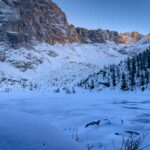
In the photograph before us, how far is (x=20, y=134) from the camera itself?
483 centimetres

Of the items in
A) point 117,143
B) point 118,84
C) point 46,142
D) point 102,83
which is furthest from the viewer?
point 102,83

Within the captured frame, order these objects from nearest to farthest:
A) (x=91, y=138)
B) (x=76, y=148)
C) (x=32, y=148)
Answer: (x=32, y=148)
(x=76, y=148)
(x=91, y=138)

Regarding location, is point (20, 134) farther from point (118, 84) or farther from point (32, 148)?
point (118, 84)

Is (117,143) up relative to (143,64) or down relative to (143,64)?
down

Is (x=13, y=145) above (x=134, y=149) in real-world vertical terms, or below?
above

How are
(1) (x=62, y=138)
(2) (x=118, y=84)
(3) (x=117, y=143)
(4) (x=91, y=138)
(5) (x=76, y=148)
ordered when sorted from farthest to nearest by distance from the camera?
(2) (x=118, y=84) → (4) (x=91, y=138) → (3) (x=117, y=143) → (1) (x=62, y=138) → (5) (x=76, y=148)

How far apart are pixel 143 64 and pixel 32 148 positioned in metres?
94.8

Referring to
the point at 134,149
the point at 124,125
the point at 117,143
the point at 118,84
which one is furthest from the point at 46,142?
the point at 118,84

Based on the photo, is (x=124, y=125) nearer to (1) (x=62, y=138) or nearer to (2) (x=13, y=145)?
(1) (x=62, y=138)

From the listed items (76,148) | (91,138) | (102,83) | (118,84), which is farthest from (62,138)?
(102,83)

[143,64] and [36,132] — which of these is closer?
[36,132]

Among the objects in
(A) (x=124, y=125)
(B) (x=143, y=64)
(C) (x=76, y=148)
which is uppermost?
A: (B) (x=143, y=64)

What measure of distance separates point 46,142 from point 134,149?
5.67 ft

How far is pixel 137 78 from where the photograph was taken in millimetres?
85500
